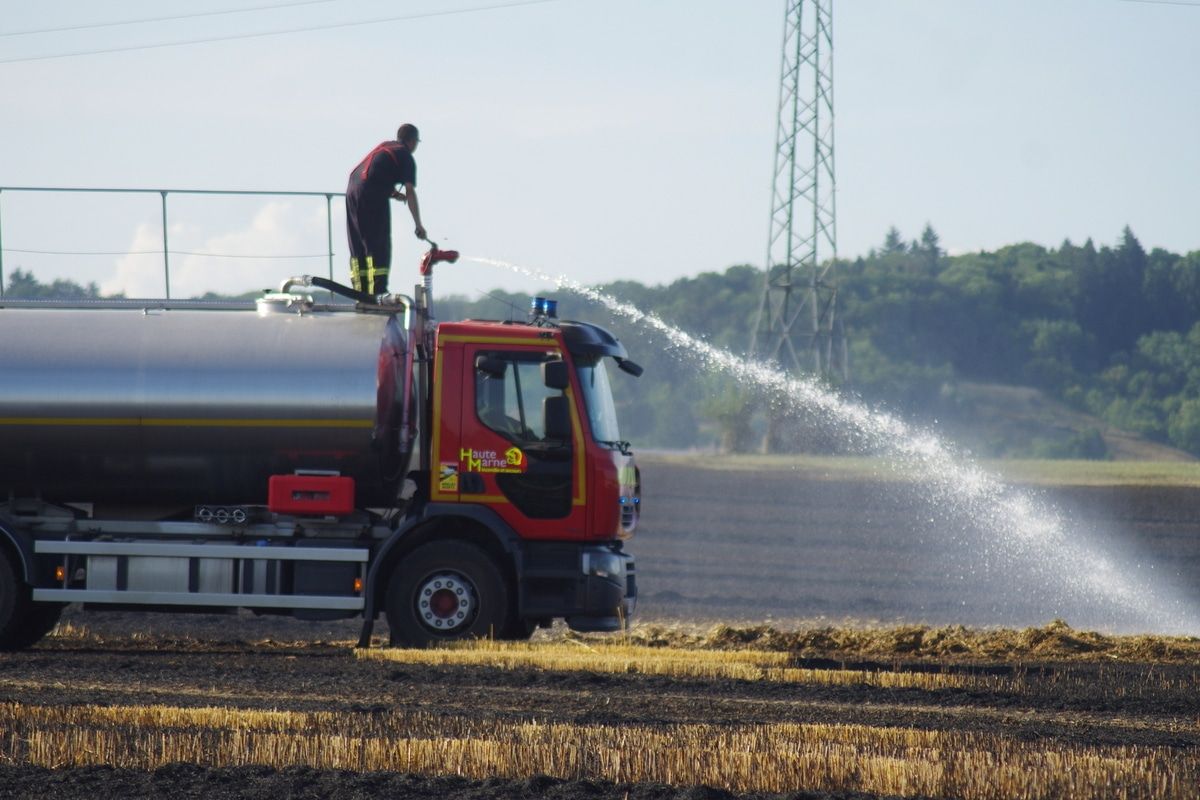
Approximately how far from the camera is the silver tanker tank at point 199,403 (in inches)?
617

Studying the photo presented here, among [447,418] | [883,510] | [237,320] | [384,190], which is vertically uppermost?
[384,190]

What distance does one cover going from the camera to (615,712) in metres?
12.2

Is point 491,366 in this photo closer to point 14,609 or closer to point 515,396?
point 515,396

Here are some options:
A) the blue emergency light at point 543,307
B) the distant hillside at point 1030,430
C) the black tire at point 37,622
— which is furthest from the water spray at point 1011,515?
the distant hillside at point 1030,430

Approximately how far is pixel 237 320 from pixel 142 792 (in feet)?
25.0

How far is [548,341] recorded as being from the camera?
52.2 ft

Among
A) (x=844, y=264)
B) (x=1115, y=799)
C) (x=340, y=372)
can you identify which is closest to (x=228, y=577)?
(x=340, y=372)

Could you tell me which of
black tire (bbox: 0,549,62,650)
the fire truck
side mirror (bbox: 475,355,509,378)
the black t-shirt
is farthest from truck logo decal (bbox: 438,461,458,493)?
black tire (bbox: 0,549,62,650)

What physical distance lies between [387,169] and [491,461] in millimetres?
3197

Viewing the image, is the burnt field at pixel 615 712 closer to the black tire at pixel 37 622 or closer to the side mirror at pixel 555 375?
the black tire at pixel 37 622

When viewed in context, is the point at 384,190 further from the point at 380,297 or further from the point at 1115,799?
the point at 1115,799

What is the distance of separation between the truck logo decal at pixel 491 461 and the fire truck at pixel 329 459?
0.06 ft

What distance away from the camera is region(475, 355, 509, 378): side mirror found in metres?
15.7

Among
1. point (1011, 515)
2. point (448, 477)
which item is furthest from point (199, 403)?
point (1011, 515)
